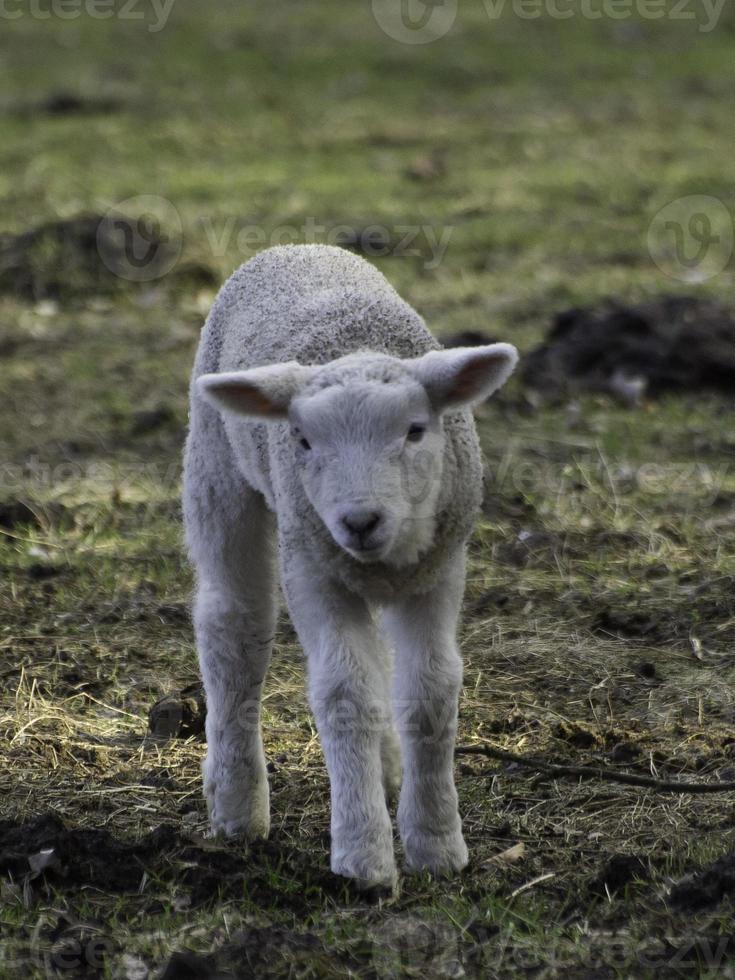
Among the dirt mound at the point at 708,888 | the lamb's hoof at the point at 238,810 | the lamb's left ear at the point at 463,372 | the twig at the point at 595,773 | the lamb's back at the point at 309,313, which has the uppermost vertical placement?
the lamb's back at the point at 309,313

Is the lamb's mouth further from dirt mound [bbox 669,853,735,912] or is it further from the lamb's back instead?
dirt mound [bbox 669,853,735,912]

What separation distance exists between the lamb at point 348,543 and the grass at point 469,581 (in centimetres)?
21

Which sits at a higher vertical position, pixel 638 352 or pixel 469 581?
pixel 638 352

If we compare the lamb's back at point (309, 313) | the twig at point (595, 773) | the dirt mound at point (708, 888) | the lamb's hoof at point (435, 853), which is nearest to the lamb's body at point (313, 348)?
the lamb's back at point (309, 313)

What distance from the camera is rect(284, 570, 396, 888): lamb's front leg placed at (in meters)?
3.98

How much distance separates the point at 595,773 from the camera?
4.62 meters

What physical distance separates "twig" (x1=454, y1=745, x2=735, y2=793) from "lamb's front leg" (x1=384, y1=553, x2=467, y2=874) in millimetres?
527

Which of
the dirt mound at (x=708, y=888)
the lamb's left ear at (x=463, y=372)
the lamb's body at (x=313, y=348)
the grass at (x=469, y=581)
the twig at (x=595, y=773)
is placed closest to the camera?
the dirt mound at (x=708, y=888)

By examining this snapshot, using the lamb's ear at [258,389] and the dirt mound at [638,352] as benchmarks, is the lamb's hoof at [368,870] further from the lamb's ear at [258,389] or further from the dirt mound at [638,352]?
the dirt mound at [638,352]

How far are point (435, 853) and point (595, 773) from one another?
0.71 meters

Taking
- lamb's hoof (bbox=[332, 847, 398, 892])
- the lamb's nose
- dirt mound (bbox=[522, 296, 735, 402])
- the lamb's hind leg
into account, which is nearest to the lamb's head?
the lamb's nose

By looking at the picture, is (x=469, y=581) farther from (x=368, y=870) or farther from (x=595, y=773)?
(x=368, y=870)

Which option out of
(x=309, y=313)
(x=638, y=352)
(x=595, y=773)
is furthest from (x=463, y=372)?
(x=638, y=352)

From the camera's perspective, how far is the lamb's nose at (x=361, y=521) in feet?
12.0
